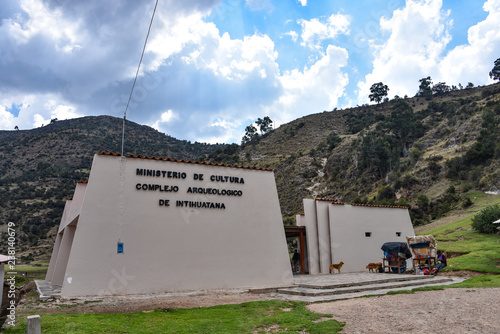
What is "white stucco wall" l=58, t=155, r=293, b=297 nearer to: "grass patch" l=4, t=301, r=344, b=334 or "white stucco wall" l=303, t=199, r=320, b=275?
"grass patch" l=4, t=301, r=344, b=334

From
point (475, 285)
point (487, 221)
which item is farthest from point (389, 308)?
point (487, 221)

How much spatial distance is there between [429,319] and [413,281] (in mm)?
7213

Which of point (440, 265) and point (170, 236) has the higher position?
point (170, 236)

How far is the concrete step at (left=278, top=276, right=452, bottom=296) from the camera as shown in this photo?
36.9ft

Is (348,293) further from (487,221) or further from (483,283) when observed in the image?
(487,221)

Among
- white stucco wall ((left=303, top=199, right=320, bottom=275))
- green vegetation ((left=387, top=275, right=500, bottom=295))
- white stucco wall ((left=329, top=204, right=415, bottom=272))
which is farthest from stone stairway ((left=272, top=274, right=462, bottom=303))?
white stucco wall ((left=303, top=199, right=320, bottom=275))

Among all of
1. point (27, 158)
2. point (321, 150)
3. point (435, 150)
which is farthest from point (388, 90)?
point (27, 158)

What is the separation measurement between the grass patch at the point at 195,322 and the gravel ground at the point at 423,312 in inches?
24.9

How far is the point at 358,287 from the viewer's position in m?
11.9

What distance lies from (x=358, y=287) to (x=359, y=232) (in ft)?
28.9

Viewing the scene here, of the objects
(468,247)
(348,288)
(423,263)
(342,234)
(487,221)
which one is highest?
(487,221)

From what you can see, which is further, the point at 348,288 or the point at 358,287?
the point at 358,287

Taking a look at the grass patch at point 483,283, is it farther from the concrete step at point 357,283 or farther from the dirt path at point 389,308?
the concrete step at point 357,283

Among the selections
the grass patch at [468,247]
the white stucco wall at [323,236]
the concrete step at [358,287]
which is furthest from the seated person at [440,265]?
the white stucco wall at [323,236]
